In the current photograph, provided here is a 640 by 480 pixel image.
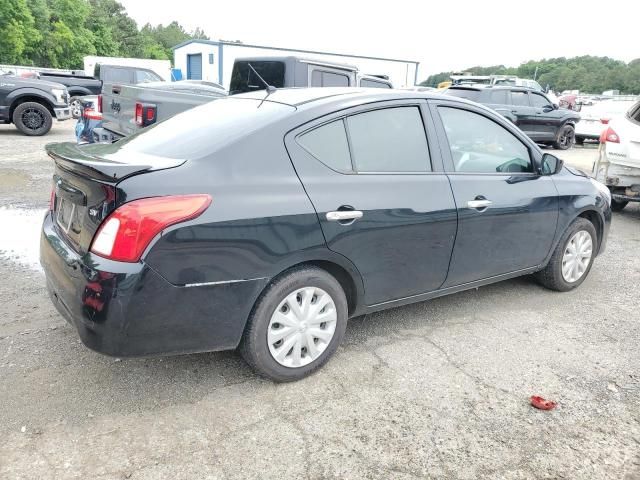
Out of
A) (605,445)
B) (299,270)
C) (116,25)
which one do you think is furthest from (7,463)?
(116,25)

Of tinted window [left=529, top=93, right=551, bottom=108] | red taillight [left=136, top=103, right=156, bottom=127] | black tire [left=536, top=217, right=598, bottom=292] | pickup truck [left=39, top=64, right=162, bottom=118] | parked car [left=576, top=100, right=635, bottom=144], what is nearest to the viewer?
black tire [left=536, top=217, right=598, bottom=292]

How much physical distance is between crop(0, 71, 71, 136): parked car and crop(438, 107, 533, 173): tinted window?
11.9 metres

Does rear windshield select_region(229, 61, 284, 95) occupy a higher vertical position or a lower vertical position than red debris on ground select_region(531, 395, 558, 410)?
higher

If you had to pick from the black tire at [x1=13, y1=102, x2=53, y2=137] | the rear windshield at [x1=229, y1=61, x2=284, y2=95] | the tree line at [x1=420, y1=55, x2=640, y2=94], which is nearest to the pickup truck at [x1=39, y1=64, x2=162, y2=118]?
the black tire at [x1=13, y1=102, x2=53, y2=137]

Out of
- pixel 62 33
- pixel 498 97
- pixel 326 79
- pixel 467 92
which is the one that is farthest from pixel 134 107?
pixel 62 33

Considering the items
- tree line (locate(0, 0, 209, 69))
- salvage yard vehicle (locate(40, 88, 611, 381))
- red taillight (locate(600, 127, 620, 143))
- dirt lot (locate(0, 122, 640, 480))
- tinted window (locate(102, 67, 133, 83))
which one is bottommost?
dirt lot (locate(0, 122, 640, 480))

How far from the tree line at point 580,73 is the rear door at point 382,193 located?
63434 millimetres

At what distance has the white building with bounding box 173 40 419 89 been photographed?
27.1 meters

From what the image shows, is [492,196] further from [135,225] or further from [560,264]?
[135,225]

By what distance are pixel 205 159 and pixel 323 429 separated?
4.75 feet

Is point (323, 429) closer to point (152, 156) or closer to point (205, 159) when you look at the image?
point (205, 159)

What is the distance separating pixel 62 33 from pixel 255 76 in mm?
63772

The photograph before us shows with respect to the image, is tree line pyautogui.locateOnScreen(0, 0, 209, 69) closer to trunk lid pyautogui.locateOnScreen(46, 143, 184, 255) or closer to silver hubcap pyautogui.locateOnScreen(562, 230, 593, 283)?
trunk lid pyautogui.locateOnScreen(46, 143, 184, 255)

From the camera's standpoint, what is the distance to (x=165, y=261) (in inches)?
95.0
